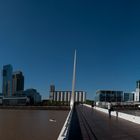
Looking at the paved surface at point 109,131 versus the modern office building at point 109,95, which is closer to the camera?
the paved surface at point 109,131

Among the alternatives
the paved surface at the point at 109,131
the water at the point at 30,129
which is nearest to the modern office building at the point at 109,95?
the water at the point at 30,129

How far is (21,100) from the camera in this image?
153625mm

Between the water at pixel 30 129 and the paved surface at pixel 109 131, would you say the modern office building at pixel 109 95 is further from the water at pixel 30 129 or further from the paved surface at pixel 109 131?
the paved surface at pixel 109 131

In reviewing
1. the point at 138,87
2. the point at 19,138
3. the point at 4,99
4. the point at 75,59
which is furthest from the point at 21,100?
the point at 19,138

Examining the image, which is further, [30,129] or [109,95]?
[109,95]

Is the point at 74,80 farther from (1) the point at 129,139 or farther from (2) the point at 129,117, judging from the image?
(1) the point at 129,139

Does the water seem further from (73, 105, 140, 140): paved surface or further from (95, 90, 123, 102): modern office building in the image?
(95, 90, 123, 102): modern office building

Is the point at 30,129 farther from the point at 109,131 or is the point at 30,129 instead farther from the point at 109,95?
the point at 109,95

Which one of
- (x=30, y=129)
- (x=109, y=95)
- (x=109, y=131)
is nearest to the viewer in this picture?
(x=109, y=131)

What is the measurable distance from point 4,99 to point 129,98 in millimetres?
95297

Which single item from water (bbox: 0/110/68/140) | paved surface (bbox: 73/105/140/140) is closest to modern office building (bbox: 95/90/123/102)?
water (bbox: 0/110/68/140)

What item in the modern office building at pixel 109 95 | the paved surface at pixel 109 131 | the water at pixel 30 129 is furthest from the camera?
the modern office building at pixel 109 95

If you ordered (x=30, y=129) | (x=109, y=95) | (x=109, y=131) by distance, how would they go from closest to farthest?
(x=109, y=131), (x=30, y=129), (x=109, y=95)

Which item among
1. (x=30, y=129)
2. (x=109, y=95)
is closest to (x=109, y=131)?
(x=30, y=129)
